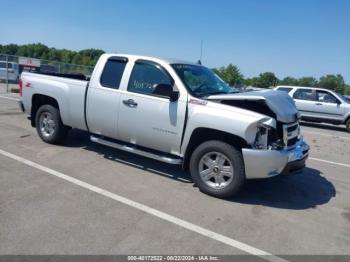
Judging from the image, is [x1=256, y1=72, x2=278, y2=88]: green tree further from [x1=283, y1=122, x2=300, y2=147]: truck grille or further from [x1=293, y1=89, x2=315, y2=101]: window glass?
[x1=283, y1=122, x2=300, y2=147]: truck grille

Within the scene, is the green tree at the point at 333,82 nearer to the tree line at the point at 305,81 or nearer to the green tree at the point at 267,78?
the tree line at the point at 305,81

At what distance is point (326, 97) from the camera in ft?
49.6

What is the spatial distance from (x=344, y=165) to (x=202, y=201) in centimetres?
443

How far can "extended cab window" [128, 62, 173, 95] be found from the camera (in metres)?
5.52

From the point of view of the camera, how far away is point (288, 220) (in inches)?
174

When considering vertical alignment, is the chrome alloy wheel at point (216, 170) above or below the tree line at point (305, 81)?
below

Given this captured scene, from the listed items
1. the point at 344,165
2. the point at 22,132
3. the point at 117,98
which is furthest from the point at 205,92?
the point at 22,132

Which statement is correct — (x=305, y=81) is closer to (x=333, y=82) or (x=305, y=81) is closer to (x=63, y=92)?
(x=333, y=82)

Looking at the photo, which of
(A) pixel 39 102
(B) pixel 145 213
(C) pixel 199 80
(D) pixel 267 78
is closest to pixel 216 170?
(B) pixel 145 213

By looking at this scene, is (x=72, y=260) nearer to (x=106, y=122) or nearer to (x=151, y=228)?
(x=151, y=228)

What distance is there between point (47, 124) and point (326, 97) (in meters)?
12.5

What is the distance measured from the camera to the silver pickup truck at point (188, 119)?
15.4ft

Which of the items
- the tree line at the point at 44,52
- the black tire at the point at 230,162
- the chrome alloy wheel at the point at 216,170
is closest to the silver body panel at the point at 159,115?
the black tire at the point at 230,162

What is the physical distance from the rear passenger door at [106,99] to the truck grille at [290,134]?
109 inches
